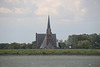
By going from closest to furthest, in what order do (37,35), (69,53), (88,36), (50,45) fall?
(69,53)
(50,45)
(37,35)
(88,36)

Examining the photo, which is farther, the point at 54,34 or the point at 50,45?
the point at 54,34

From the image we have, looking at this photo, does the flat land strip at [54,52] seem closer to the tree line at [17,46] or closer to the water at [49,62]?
the tree line at [17,46]

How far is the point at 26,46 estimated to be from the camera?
113750 mm

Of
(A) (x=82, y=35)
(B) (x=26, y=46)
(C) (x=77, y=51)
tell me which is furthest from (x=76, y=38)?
(C) (x=77, y=51)

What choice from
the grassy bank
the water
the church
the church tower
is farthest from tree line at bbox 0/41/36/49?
the water

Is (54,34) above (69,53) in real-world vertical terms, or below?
above

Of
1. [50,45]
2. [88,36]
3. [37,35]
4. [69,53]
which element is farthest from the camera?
[88,36]

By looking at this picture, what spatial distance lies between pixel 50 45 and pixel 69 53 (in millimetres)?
18453

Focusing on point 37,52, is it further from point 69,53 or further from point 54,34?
point 54,34

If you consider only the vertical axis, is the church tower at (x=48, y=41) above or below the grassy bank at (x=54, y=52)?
above

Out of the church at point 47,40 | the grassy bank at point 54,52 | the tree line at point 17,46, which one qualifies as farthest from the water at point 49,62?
the tree line at point 17,46

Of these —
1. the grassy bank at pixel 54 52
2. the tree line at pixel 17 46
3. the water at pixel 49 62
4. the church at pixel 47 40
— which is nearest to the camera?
the water at pixel 49 62

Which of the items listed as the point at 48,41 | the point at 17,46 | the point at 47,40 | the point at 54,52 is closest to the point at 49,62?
the point at 54,52

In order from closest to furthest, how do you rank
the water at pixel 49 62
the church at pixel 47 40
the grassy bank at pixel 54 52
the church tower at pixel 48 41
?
the water at pixel 49 62 → the grassy bank at pixel 54 52 → the church tower at pixel 48 41 → the church at pixel 47 40
